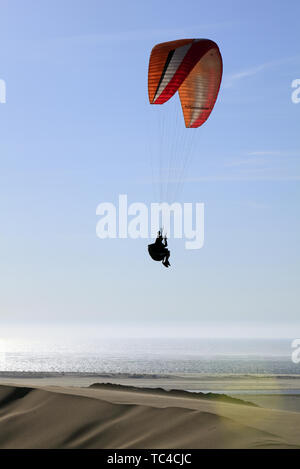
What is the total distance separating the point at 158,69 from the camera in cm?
2373

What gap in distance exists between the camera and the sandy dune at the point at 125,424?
18250 mm

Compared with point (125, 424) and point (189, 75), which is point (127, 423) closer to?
point (125, 424)

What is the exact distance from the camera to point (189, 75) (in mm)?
26094

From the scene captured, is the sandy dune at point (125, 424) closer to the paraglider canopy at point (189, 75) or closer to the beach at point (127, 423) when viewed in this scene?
the beach at point (127, 423)


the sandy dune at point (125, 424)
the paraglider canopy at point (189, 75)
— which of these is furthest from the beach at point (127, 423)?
the paraglider canopy at point (189, 75)

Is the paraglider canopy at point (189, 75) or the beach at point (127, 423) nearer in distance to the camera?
the beach at point (127, 423)

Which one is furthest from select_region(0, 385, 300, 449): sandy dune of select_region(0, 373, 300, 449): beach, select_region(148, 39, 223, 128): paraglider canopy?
select_region(148, 39, 223, 128): paraglider canopy

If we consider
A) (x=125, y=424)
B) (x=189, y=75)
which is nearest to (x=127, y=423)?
(x=125, y=424)

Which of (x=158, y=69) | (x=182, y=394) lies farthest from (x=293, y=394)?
(x=158, y=69)

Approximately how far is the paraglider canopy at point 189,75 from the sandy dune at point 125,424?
10383mm

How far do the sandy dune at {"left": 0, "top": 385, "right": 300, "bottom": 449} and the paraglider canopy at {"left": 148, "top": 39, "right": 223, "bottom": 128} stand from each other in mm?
10383

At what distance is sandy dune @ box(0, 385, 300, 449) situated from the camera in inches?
719

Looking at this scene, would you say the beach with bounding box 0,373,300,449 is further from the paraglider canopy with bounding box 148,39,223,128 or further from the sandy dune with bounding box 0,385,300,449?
the paraglider canopy with bounding box 148,39,223,128
